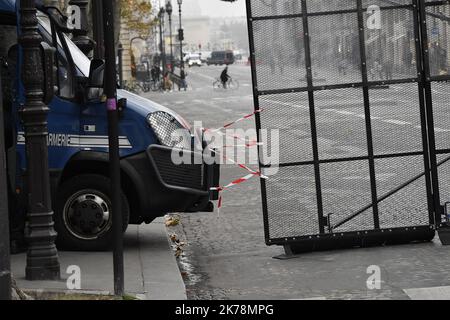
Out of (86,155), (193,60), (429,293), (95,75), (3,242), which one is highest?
(193,60)

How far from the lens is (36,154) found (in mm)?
10391

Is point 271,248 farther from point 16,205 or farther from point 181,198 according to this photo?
point 16,205

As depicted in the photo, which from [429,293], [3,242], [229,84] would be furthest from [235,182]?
[229,84]

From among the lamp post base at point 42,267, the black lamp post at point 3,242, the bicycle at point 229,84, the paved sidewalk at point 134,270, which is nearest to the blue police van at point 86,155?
the paved sidewalk at point 134,270

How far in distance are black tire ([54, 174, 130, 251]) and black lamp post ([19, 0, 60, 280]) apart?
4.82 feet

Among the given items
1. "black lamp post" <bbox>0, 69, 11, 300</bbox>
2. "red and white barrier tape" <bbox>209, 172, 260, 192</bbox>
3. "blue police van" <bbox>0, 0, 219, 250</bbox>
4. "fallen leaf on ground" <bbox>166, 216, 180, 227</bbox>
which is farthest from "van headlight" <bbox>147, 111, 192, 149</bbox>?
"black lamp post" <bbox>0, 69, 11, 300</bbox>

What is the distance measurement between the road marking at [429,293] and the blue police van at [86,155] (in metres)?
3.23

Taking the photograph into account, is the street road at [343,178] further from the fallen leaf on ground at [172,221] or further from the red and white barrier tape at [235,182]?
the fallen leaf on ground at [172,221]

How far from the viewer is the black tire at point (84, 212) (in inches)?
472

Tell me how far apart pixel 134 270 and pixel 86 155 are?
1539 millimetres

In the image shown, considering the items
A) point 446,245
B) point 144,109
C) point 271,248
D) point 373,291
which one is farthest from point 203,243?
point 373,291

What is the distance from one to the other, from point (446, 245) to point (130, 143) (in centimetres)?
328

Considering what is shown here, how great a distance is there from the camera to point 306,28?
11.5 metres

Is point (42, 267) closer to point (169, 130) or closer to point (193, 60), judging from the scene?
point (169, 130)
